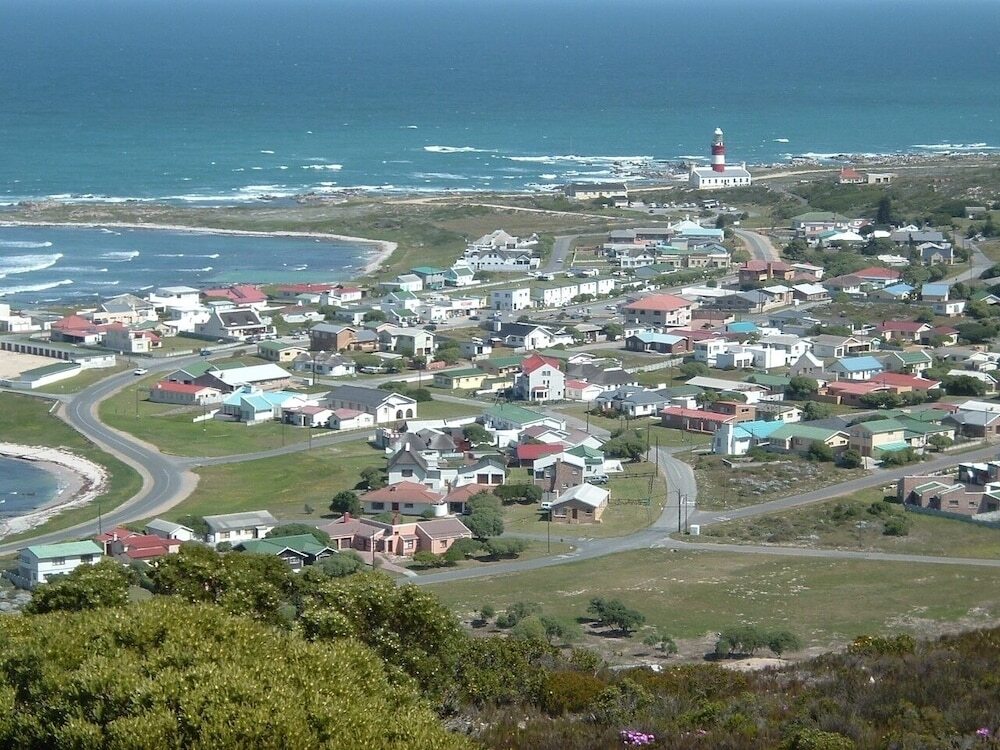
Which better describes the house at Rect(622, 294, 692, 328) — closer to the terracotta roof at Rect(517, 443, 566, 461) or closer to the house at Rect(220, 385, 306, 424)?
the house at Rect(220, 385, 306, 424)

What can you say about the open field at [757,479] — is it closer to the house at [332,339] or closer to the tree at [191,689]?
the house at [332,339]

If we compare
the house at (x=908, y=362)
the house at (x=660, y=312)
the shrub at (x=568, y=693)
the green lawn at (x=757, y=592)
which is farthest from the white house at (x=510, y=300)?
the shrub at (x=568, y=693)

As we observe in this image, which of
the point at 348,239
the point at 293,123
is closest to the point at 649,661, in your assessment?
the point at 348,239

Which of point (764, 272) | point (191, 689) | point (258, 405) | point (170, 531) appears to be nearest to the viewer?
point (191, 689)

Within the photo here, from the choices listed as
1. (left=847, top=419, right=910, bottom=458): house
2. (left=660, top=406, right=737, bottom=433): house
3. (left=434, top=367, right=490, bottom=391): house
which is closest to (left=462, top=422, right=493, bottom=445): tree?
(left=660, top=406, right=737, bottom=433): house

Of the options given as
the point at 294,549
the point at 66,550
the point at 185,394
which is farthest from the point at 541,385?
the point at 66,550

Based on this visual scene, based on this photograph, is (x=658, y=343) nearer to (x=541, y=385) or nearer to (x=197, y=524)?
(x=541, y=385)

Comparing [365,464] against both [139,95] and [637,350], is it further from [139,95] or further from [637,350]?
[139,95]
